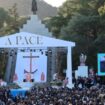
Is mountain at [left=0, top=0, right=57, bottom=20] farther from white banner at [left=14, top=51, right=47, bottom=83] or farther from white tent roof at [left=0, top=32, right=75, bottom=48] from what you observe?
white tent roof at [left=0, top=32, right=75, bottom=48]

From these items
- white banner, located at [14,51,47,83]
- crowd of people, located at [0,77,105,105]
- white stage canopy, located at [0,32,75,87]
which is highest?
white stage canopy, located at [0,32,75,87]

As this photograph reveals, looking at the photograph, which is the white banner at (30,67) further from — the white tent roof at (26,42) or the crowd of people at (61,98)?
Result: the crowd of people at (61,98)

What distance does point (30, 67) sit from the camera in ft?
130

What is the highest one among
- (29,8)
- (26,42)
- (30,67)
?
(29,8)

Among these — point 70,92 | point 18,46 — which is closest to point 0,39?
point 18,46

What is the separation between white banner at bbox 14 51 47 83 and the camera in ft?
128

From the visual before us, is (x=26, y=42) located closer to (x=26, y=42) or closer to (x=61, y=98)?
(x=26, y=42)

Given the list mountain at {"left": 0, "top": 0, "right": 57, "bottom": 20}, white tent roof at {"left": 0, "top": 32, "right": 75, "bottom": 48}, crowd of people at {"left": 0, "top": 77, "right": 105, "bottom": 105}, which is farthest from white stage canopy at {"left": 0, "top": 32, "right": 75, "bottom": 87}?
mountain at {"left": 0, "top": 0, "right": 57, "bottom": 20}

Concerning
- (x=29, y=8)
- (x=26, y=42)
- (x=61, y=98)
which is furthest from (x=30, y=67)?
(x=29, y=8)

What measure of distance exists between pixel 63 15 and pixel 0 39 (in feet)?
76.7

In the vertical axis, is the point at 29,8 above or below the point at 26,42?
above

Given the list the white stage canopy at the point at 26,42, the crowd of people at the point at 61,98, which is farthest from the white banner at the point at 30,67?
the crowd of people at the point at 61,98

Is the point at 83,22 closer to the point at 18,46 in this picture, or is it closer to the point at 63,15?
the point at 63,15

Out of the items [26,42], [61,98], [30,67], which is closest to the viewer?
[61,98]
